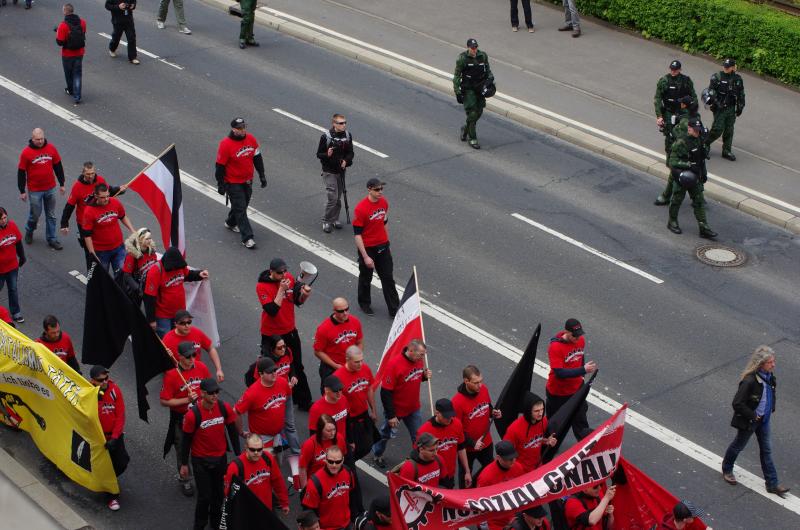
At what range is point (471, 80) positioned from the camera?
62.3 ft

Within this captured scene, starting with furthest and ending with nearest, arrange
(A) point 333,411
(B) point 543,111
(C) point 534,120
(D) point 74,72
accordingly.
→ (B) point 543,111
(C) point 534,120
(D) point 74,72
(A) point 333,411

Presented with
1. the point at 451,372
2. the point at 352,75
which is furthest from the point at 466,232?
the point at 352,75

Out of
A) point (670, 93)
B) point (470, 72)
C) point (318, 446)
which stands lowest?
point (318, 446)

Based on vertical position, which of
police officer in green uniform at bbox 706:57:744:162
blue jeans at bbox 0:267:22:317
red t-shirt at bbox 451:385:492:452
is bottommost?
blue jeans at bbox 0:267:22:317

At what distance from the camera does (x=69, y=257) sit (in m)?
15.3

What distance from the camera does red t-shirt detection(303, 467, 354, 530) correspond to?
9.38 metres

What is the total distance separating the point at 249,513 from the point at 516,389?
3.09 m

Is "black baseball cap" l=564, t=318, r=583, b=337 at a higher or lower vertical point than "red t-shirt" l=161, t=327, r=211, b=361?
higher

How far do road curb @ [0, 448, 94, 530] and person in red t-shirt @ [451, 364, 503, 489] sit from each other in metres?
3.37

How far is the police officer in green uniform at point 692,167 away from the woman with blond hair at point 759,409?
5651 mm

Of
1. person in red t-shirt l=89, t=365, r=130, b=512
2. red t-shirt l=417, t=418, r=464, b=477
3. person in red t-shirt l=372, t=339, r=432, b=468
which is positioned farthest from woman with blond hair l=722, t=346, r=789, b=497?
person in red t-shirt l=89, t=365, r=130, b=512

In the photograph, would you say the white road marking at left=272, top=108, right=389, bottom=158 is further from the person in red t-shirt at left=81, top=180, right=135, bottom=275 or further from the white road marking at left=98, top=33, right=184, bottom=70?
the person in red t-shirt at left=81, top=180, right=135, bottom=275

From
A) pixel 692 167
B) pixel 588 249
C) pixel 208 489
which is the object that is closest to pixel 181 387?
pixel 208 489

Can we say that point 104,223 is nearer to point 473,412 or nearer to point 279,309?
point 279,309
